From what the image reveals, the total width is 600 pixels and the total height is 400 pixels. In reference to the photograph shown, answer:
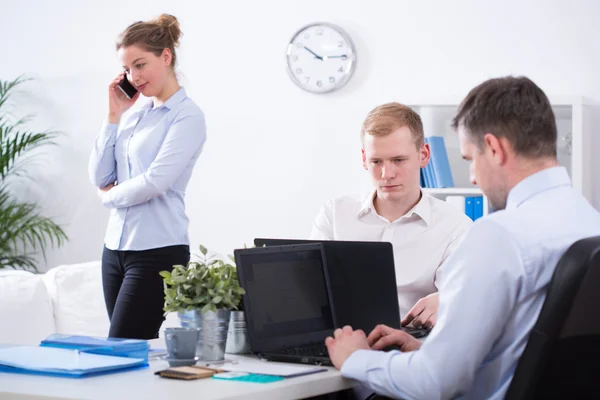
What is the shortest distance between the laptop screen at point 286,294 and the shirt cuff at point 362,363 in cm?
31

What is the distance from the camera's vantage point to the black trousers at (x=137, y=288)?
282 centimetres

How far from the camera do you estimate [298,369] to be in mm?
1931

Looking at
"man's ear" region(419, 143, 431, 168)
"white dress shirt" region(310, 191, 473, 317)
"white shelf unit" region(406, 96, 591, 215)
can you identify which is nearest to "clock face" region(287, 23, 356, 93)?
"white shelf unit" region(406, 96, 591, 215)

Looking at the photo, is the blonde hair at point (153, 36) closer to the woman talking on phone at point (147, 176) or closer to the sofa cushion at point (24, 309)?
the woman talking on phone at point (147, 176)

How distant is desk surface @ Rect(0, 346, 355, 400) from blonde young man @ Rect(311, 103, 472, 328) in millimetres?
833

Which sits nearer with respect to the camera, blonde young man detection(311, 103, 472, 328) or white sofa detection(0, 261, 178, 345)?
blonde young man detection(311, 103, 472, 328)

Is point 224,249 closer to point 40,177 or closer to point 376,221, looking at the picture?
point 40,177

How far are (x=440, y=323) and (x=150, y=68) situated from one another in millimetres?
1841

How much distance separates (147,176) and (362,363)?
1.41 metres

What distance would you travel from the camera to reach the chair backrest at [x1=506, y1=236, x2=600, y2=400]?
154 cm

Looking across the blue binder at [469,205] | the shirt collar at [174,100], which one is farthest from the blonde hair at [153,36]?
the blue binder at [469,205]

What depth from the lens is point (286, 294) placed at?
2.18 meters

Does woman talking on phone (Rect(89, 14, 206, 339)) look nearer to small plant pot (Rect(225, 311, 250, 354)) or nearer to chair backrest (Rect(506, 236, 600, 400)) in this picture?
small plant pot (Rect(225, 311, 250, 354))

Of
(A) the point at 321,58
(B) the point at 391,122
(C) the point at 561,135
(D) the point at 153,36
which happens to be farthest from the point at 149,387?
(A) the point at 321,58
